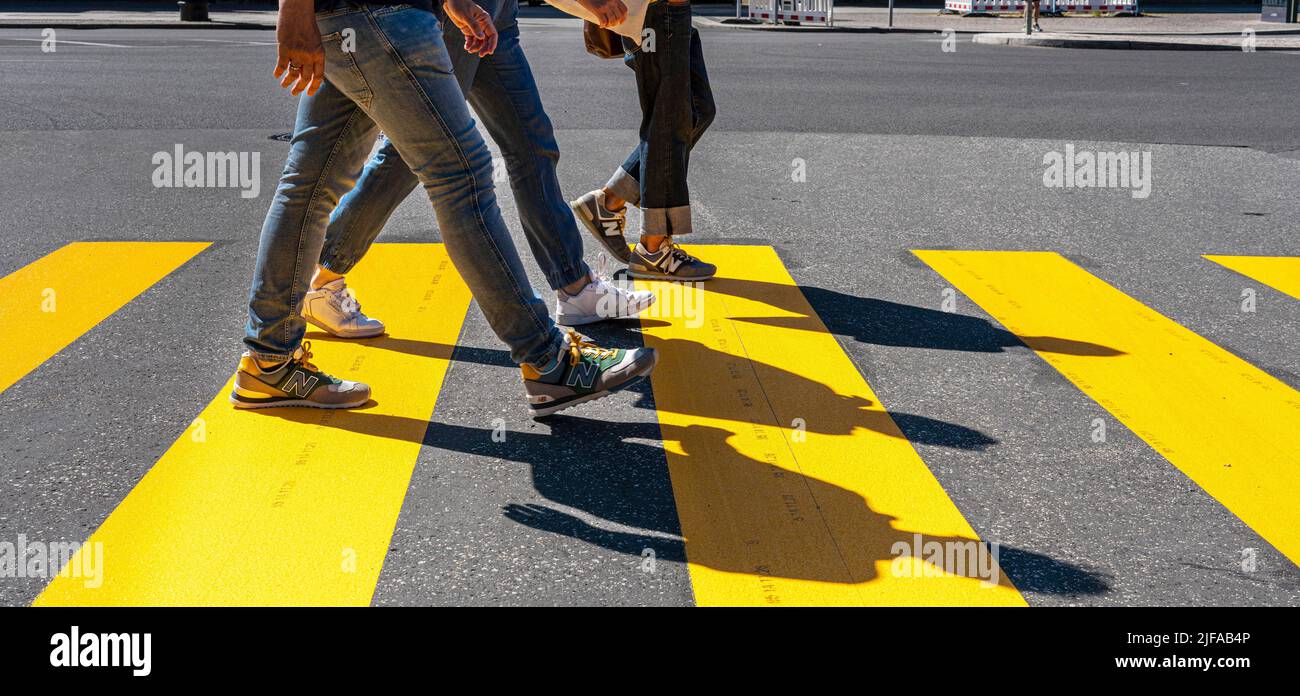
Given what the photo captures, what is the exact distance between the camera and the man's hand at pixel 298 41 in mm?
3381

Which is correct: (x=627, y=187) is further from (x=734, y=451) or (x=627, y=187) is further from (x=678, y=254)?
(x=734, y=451)

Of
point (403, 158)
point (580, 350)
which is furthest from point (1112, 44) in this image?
point (403, 158)

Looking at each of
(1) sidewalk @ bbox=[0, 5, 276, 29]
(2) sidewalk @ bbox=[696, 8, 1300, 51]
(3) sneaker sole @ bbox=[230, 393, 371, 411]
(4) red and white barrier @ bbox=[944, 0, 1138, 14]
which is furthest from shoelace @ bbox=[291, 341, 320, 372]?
(4) red and white barrier @ bbox=[944, 0, 1138, 14]

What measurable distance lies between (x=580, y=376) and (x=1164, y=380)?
6.47 ft

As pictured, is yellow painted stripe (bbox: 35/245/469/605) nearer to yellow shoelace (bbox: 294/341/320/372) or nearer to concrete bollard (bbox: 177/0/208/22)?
yellow shoelace (bbox: 294/341/320/372)

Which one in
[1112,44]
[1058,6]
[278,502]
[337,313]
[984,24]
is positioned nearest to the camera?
[278,502]

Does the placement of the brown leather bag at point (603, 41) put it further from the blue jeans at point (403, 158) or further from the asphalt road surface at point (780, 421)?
the blue jeans at point (403, 158)

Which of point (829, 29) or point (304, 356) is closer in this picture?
point (304, 356)

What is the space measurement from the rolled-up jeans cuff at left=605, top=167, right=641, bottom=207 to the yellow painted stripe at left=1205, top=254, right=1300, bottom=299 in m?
A: 2.72

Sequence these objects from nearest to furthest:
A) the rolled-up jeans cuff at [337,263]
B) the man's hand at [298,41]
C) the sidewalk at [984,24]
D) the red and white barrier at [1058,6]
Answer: the man's hand at [298,41] → the rolled-up jeans cuff at [337,263] → the sidewalk at [984,24] → the red and white barrier at [1058,6]

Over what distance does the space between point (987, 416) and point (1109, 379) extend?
62cm

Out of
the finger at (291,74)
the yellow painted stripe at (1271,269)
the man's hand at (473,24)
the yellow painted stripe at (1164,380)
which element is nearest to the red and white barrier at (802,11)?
the yellow painted stripe at (1271,269)

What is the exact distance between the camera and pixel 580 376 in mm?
3955

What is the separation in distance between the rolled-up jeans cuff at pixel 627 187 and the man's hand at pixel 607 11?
1.58 m
